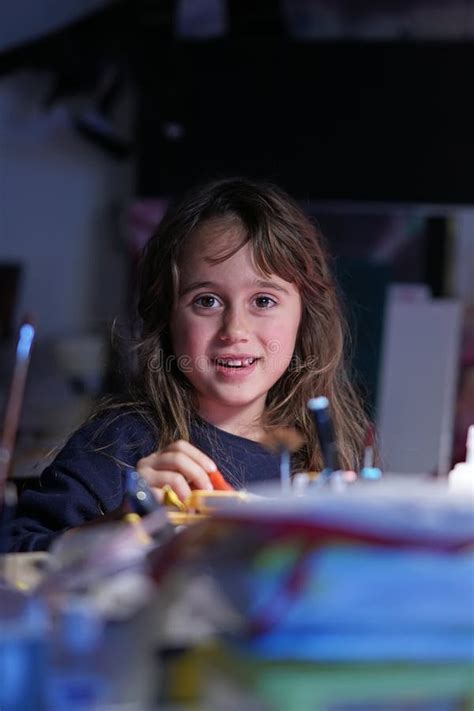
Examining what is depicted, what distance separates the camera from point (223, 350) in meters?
1.35

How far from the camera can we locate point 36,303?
4.15m

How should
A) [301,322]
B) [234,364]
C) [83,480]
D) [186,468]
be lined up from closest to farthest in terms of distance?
[186,468], [83,480], [234,364], [301,322]

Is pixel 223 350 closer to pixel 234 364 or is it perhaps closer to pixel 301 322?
pixel 234 364

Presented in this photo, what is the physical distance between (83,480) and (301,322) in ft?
1.41

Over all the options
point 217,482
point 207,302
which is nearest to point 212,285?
point 207,302

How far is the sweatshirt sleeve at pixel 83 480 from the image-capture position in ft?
3.88

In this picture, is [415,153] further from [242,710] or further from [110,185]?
[242,710]

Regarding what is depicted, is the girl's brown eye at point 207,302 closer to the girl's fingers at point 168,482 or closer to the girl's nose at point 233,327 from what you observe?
the girl's nose at point 233,327

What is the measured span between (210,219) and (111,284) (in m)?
2.76

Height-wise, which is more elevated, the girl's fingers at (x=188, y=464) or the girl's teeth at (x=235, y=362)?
the girl's teeth at (x=235, y=362)

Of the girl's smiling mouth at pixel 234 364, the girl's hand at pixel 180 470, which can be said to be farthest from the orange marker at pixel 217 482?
the girl's smiling mouth at pixel 234 364

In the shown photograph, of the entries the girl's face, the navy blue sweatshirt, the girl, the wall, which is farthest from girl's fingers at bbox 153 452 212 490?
the wall

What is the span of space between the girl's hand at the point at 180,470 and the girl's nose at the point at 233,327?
443mm

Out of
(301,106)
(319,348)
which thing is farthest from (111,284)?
(319,348)
